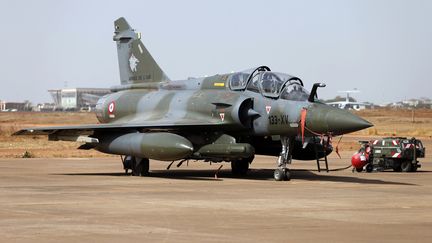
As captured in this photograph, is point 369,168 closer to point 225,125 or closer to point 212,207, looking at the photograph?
point 225,125

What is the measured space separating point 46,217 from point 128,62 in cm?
1546

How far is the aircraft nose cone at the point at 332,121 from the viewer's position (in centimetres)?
1923

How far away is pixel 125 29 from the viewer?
2789 cm

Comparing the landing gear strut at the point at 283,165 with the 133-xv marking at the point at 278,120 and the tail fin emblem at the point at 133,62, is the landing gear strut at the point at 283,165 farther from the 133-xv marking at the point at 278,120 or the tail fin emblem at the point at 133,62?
the tail fin emblem at the point at 133,62

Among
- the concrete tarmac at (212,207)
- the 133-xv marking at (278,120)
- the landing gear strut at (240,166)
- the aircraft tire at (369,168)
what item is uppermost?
the 133-xv marking at (278,120)

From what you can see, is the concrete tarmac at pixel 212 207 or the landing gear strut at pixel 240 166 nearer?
the concrete tarmac at pixel 212 207

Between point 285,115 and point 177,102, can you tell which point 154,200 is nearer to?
point 285,115

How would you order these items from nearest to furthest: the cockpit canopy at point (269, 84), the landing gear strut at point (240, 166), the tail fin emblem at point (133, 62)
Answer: the cockpit canopy at point (269, 84) → the landing gear strut at point (240, 166) → the tail fin emblem at point (133, 62)

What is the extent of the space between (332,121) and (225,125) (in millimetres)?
3193

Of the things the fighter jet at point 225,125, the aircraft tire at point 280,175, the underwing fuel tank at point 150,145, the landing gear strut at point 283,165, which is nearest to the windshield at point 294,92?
the fighter jet at point 225,125

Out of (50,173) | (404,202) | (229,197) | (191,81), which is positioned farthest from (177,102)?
(404,202)

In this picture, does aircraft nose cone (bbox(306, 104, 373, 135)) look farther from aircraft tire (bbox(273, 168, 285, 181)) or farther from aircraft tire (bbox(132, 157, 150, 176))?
aircraft tire (bbox(132, 157, 150, 176))

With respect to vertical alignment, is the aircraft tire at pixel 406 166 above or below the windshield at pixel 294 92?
below

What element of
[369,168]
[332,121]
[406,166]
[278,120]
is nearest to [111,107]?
[278,120]
